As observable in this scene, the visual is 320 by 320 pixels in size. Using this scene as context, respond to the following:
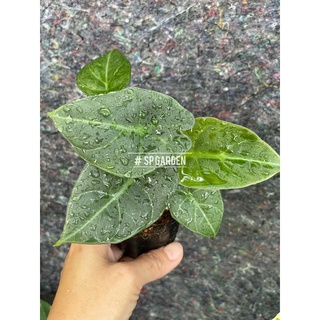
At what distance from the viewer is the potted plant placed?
71 cm

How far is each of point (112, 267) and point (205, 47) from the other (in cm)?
46

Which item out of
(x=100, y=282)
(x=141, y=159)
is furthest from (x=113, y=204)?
(x=100, y=282)

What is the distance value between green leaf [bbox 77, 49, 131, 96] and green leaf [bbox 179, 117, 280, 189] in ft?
0.54

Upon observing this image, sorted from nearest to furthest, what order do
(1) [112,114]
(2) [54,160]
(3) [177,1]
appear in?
(1) [112,114] → (3) [177,1] → (2) [54,160]

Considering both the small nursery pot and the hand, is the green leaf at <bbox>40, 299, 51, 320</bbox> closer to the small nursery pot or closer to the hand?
the hand

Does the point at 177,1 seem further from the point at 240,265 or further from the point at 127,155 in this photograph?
the point at 240,265

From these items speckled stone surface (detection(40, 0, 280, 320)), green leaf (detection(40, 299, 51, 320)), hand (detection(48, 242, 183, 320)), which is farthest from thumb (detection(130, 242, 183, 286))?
green leaf (detection(40, 299, 51, 320))

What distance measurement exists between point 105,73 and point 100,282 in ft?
1.30

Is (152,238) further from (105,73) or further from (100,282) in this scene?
(105,73)

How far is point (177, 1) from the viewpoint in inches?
33.9

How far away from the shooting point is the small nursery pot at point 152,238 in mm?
A: 913

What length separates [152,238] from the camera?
93cm

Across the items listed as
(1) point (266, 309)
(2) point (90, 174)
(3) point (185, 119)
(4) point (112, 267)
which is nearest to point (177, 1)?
(3) point (185, 119)

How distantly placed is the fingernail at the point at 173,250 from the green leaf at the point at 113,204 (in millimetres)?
220
